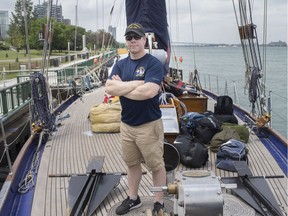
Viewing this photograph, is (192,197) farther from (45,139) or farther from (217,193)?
(45,139)

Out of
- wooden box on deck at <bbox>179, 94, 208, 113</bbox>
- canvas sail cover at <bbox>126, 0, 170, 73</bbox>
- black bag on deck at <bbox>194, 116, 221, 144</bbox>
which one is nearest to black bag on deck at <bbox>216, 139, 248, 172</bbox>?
black bag on deck at <bbox>194, 116, 221, 144</bbox>

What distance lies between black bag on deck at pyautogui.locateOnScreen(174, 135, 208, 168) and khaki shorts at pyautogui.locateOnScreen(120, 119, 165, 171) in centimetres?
148

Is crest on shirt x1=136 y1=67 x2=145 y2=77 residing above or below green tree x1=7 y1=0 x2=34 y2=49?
below

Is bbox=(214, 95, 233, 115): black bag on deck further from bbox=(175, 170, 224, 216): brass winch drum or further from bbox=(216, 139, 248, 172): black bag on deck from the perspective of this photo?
bbox=(175, 170, 224, 216): brass winch drum

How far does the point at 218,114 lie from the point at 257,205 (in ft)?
11.5

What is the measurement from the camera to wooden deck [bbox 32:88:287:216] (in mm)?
3594

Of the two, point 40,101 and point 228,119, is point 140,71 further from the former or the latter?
point 228,119

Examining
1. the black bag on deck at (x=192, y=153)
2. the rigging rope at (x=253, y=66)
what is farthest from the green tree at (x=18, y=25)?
the black bag on deck at (x=192, y=153)

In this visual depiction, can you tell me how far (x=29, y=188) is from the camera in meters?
3.94

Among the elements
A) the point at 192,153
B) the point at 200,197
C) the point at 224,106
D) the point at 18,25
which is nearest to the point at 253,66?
the point at 224,106

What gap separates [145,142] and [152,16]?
131 inches

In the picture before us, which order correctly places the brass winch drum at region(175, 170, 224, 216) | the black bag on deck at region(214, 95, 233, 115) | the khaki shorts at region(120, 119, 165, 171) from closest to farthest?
the brass winch drum at region(175, 170, 224, 216)
the khaki shorts at region(120, 119, 165, 171)
the black bag on deck at region(214, 95, 233, 115)

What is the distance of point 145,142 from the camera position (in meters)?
2.92

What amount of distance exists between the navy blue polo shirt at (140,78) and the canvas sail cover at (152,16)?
109 inches
